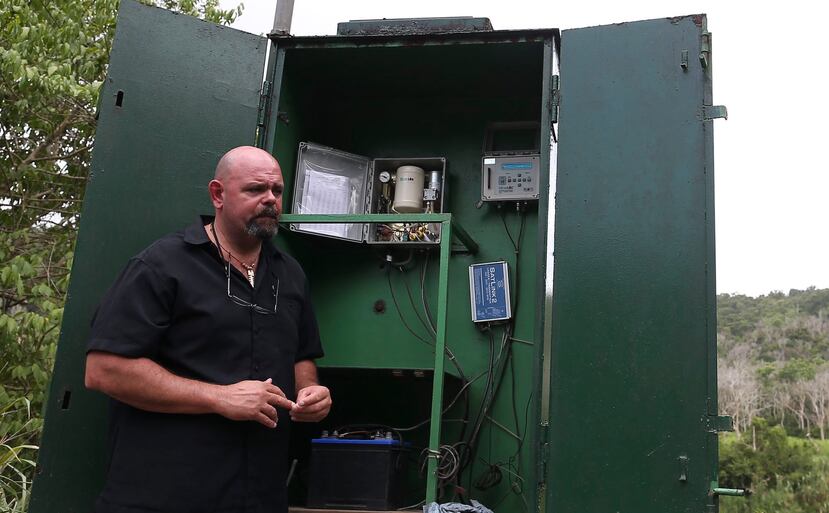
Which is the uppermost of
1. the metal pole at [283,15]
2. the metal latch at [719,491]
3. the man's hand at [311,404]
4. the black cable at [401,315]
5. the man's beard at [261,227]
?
the metal pole at [283,15]

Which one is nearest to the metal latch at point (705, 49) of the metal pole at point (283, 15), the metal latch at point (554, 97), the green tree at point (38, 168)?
the metal latch at point (554, 97)

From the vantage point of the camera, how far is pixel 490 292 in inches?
142

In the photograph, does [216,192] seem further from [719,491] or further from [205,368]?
[719,491]

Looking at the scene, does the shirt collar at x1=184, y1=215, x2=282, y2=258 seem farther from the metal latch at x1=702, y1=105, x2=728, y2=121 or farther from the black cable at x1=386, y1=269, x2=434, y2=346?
the metal latch at x1=702, y1=105, x2=728, y2=121

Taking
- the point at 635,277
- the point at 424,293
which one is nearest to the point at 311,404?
the point at 635,277

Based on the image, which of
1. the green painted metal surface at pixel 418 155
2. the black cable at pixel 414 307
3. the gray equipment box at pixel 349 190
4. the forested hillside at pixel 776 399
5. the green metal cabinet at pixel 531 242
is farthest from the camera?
the forested hillside at pixel 776 399

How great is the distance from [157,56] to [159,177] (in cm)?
49

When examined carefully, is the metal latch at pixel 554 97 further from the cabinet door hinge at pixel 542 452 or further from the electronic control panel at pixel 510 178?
the cabinet door hinge at pixel 542 452

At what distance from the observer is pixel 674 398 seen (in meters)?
2.50

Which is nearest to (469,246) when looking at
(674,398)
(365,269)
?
(365,269)

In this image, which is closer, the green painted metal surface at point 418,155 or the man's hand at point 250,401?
the man's hand at point 250,401

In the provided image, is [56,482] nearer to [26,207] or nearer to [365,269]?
[365,269]

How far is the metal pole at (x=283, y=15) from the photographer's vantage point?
399cm

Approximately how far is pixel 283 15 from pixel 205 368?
2.33 m
